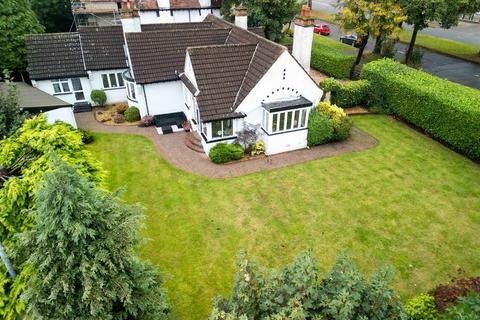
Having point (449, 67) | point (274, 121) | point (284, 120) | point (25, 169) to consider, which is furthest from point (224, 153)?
point (449, 67)

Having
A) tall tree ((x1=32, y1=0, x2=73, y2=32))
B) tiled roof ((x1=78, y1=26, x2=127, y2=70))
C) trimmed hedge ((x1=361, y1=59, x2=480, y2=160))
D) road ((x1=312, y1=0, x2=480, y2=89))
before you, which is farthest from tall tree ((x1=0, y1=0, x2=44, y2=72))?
road ((x1=312, y1=0, x2=480, y2=89))

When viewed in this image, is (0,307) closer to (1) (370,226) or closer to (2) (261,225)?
(2) (261,225)

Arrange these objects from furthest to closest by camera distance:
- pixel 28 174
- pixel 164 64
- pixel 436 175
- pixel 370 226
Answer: pixel 164 64
pixel 436 175
pixel 370 226
pixel 28 174

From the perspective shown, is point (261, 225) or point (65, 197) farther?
point (261, 225)

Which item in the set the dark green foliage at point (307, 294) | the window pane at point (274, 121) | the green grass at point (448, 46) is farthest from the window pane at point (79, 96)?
the green grass at point (448, 46)

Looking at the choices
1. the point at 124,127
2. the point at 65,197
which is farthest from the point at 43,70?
the point at 65,197

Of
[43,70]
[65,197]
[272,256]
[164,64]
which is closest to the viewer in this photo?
[65,197]

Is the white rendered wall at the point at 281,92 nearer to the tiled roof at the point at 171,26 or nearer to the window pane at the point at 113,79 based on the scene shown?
the tiled roof at the point at 171,26
